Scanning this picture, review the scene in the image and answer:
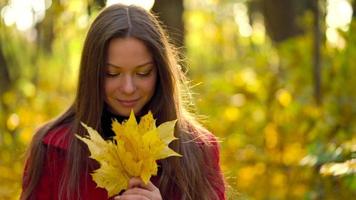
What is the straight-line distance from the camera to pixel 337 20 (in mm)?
7898

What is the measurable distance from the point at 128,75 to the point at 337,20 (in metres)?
4.73

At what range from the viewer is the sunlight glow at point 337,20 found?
22.9 feet

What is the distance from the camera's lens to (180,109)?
373 cm

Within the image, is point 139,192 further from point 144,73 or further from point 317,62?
point 317,62

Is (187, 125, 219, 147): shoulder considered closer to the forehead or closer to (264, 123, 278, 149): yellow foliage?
the forehead

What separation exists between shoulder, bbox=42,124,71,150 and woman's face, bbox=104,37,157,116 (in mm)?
256

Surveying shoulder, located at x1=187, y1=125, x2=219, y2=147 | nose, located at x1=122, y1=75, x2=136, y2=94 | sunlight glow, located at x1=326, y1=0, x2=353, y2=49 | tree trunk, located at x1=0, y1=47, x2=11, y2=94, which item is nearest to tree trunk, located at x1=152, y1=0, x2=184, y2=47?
sunlight glow, located at x1=326, y1=0, x2=353, y2=49

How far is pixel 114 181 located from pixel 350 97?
13.0 ft

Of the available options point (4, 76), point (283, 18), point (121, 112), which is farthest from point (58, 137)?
point (283, 18)

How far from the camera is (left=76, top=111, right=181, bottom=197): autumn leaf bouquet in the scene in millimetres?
3004

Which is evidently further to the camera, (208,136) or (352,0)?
(352,0)

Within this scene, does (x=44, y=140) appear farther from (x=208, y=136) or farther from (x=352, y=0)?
(x=352, y=0)

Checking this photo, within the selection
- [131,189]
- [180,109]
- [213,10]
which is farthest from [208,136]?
[213,10]

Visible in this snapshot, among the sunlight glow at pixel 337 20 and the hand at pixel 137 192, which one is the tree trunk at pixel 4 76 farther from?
the hand at pixel 137 192
